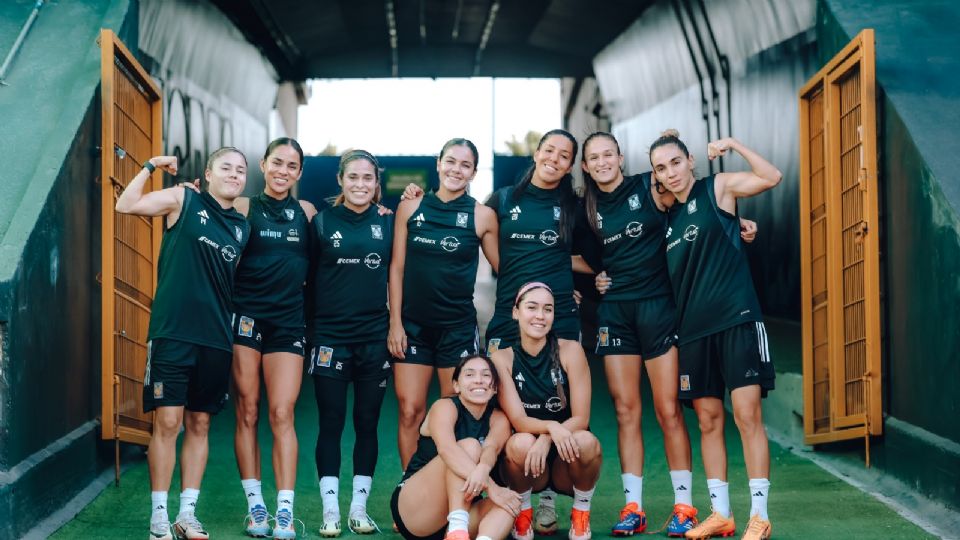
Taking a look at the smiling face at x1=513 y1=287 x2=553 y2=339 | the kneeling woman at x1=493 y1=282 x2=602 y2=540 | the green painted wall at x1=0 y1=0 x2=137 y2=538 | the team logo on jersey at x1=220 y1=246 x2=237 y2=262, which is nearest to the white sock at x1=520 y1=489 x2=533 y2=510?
the kneeling woman at x1=493 y1=282 x2=602 y2=540

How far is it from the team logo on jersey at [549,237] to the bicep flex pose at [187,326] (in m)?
1.55

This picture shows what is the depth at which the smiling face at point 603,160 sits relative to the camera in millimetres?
5531

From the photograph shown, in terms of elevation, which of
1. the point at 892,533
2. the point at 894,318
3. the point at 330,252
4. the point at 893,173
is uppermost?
the point at 893,173

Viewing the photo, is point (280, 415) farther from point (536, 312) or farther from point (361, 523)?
point (536, 312)

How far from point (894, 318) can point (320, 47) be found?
13.4m

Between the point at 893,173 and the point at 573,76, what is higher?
the point at 573,76

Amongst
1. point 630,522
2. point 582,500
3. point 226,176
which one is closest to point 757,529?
point 630,522

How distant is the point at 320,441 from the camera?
5.52 m

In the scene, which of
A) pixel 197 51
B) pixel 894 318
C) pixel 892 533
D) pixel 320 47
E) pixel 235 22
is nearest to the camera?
pixel 892 533

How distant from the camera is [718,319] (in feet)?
16.8

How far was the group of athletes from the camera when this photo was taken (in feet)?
16.5

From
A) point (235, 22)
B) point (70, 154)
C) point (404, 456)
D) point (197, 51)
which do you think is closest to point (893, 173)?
point (404, 456)

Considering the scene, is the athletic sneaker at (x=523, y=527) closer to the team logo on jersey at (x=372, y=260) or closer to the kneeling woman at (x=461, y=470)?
the kneeling woman at (x=461, y=470)

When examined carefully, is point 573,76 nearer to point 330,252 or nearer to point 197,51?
point 197,51
